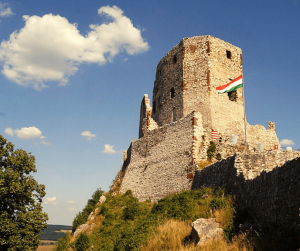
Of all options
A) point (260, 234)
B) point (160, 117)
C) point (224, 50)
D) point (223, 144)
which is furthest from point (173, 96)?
point (260, 234)

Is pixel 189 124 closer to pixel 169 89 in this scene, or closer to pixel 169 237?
pixel 169 89

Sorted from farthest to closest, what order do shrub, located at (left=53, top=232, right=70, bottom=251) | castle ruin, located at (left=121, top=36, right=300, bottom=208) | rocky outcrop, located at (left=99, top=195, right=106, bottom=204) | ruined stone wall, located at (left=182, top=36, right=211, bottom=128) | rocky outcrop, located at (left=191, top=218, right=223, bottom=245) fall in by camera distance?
rocky outcrop, located at (left=99, top=195, right=106, bottom=204) → ruined stone wall, located at (left=182, top=36, right=211, bottom=128) → castle ruin, located at (left=121, top=36, right=300, bottom=208) → shrub, located at (left=53, top=232, right=70, bottom=251) → rocky outcrop, located at (left=191, top=218, right=223, bottom=245)

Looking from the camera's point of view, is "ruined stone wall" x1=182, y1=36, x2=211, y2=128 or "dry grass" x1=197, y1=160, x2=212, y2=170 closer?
"dry grass" x1=197, y1=160, x2=212, y2=170

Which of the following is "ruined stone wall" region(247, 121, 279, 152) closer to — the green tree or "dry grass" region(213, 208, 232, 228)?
"dry grass" region(213, 208, 232, 228)

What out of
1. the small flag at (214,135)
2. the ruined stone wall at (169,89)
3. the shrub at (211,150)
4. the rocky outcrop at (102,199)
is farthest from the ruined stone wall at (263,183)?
the rocky outcrop at (102,199)

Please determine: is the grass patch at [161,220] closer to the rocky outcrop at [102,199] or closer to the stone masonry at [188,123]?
the stone masonry at [188,123]

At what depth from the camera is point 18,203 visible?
2059 centimetres

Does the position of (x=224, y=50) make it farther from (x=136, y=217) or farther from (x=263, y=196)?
(x=263, y=196)

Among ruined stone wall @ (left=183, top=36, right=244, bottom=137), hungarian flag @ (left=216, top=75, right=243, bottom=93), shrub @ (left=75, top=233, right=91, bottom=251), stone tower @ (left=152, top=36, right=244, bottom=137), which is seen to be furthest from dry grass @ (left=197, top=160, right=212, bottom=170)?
shrub @ (left=75, top=233, right=91, bottom=251)

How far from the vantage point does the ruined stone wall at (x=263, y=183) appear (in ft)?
26.6

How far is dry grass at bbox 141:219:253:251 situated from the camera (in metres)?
8.76

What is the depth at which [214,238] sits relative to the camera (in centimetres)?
989

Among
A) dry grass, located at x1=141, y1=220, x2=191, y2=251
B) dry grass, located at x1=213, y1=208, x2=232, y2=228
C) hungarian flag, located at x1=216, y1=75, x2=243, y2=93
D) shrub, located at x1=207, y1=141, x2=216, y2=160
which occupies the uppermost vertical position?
hungarian flag, located at x1=216, y1=75, x2=243, y2=93

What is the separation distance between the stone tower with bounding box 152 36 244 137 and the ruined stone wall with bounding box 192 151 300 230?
7146mm
